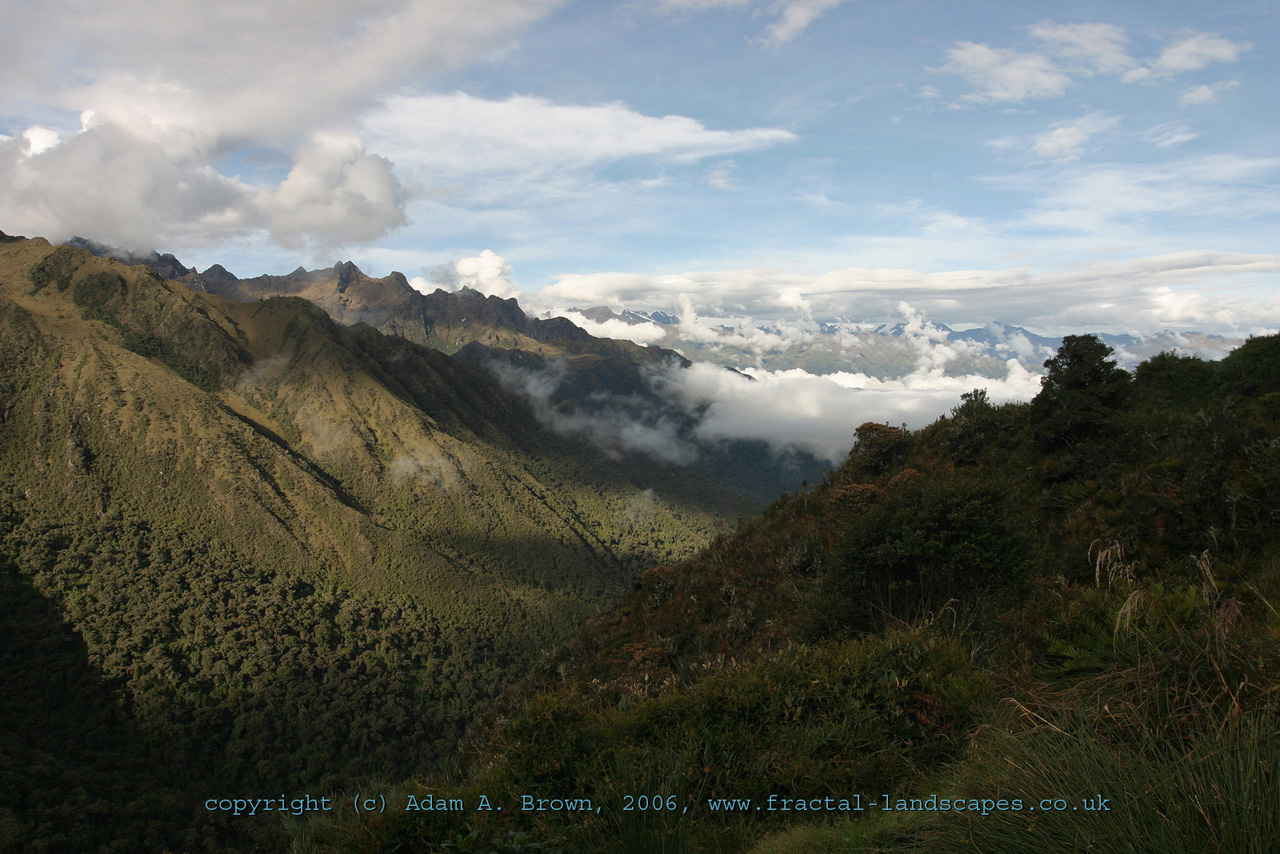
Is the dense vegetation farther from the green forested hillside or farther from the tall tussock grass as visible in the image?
the green forested hillside

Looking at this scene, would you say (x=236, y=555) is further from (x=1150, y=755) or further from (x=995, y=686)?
(x=1150, y=755)

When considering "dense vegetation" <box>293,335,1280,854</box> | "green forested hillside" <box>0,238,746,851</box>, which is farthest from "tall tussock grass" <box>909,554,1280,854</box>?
"green forested hillside" <box>0,238,746,851</box>

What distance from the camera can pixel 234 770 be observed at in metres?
65.6

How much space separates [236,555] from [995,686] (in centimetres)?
12572

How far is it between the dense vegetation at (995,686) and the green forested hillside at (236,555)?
4956 centimetres

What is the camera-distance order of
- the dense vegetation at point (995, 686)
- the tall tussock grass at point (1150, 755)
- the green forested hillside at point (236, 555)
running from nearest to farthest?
the tall tussock grass at point (1150, 755) < the dense vegetation at point (995, 686) < the green forested hillside at point (236, 555)

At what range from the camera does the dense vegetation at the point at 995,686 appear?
152 inches

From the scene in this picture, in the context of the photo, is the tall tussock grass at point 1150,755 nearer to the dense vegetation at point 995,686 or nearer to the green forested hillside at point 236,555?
the dense vegetation at point 995,686

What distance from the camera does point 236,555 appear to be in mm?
106250

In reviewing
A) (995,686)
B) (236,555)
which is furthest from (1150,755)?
(236,555)

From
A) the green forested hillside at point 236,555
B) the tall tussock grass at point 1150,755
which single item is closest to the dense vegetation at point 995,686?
the tall tussock grass at point 1150,755

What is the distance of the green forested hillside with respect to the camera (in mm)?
64312

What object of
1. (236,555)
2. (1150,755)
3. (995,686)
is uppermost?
(1150,755)

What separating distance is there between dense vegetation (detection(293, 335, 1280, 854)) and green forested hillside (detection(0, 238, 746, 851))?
4956cm
